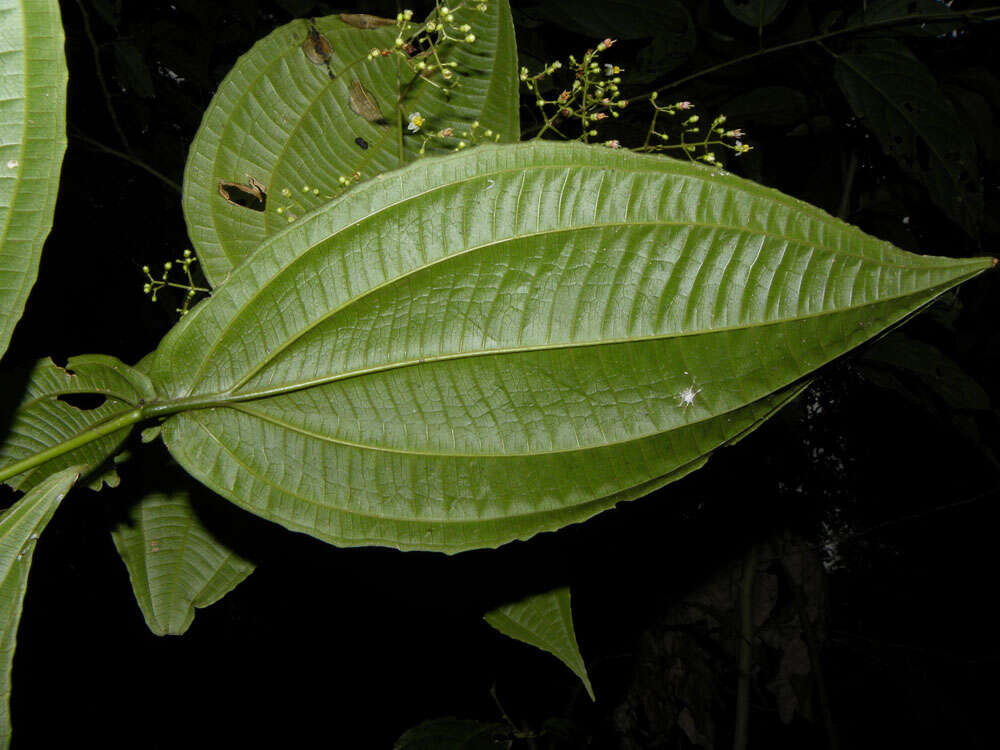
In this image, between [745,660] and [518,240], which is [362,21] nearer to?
[518,240]

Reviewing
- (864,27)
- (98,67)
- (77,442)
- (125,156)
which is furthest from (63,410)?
(864,27)

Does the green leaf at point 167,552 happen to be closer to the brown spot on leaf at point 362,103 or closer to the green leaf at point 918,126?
the brown spot on leaf at point 362,103

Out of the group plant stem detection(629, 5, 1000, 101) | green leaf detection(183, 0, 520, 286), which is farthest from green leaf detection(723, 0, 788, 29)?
green leaf detection(183, 0, 520, 286)

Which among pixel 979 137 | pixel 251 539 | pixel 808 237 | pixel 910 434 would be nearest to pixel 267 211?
pixel 251 539

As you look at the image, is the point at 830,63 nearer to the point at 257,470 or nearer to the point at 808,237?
the point at 808,237

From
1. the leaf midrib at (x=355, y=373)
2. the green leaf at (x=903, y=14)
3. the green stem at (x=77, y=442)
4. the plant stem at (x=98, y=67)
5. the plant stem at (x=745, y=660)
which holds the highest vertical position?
the green leaf at (x=903, y=14)

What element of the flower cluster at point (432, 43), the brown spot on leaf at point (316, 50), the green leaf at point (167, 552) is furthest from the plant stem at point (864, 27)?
the green leaf at point (167, 552)
